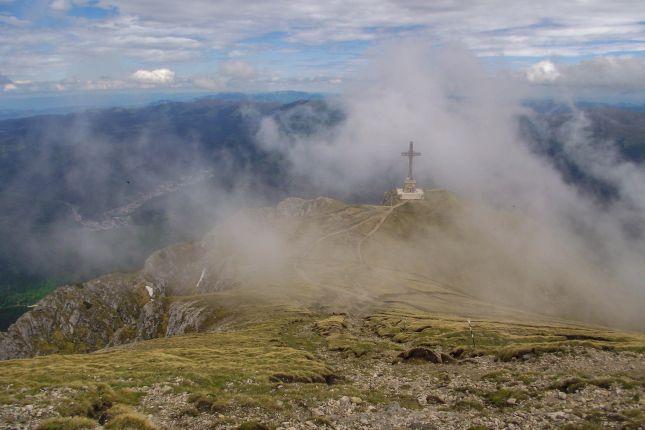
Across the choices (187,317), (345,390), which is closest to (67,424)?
(345,390)

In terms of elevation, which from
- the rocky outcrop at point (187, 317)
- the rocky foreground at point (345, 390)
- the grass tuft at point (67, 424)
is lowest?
the rocky outcrop at point (187, 317)

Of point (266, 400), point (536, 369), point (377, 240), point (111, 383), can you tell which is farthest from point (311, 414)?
point (377, 240)

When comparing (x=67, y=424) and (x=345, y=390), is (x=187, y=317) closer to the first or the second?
(x=345, y=390)

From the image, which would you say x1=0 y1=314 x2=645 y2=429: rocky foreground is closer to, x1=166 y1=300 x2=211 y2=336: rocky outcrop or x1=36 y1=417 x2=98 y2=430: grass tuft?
x1=36 y1=417 x2=98 y2=430: grass tuft

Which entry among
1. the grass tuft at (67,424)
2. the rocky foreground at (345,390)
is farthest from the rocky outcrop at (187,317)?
the grass tuft at (67,424)

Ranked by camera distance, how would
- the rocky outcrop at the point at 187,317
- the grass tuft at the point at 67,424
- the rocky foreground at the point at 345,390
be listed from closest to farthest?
the grass tuft at the point at 67,424
the rocky foreground at the point at 345,390
the rocky outcrop at the point at 187,317

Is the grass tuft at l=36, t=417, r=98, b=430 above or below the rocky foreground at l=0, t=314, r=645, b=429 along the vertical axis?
above

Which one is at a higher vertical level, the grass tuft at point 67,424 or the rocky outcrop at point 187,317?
the grass tuft at point 67,424

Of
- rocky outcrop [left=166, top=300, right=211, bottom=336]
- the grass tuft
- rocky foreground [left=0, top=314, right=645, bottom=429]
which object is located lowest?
rocky outcrop [left=166, top=300, right=211, bottom=336]

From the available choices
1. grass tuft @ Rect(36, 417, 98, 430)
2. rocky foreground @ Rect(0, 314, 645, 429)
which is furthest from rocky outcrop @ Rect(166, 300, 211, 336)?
grass tuft @ Rect(36, 417, 98, 430)

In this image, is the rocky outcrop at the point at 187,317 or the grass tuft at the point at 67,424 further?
the rocky outcrop at the point at 187,317

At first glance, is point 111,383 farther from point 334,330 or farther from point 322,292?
point 322,292

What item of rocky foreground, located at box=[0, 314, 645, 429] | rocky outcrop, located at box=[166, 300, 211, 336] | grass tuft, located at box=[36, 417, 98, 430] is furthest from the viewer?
rocky outcrop, located at box=[166, 300, 211, 336]

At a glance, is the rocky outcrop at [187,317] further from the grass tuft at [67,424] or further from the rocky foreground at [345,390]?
the grass tuft at [67,424]
